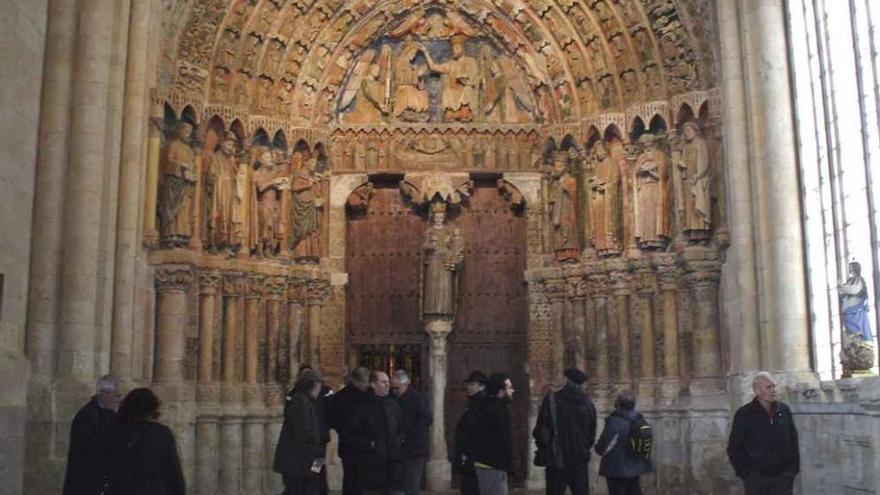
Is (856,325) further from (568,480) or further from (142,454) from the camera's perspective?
(142,454)

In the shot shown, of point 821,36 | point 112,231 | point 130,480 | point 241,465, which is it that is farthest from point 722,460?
point 130,480

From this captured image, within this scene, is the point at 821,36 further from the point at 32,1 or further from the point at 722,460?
the point at 32,1

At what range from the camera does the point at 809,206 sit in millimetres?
13578

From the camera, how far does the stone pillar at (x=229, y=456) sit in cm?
1548

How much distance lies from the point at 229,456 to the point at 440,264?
4.80 metres

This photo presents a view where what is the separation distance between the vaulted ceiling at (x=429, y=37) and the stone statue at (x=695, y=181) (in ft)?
2.65

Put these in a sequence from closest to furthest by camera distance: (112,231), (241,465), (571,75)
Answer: (112,231), (241,465), (571,75)

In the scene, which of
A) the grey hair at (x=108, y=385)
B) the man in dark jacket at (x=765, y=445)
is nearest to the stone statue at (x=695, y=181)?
the man in dark jacket at (x=765, y=445)

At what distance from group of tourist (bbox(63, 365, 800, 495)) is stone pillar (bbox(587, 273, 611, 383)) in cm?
586

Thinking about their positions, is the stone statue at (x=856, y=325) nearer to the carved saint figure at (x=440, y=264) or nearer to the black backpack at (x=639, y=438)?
the black backpack at (x=639, y=438)

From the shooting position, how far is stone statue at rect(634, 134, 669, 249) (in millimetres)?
16016

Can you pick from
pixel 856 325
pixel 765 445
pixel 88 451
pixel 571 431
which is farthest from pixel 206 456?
pixel 765 445

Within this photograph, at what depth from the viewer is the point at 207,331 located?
15680 mm

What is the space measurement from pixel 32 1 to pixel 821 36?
9.47 meters
